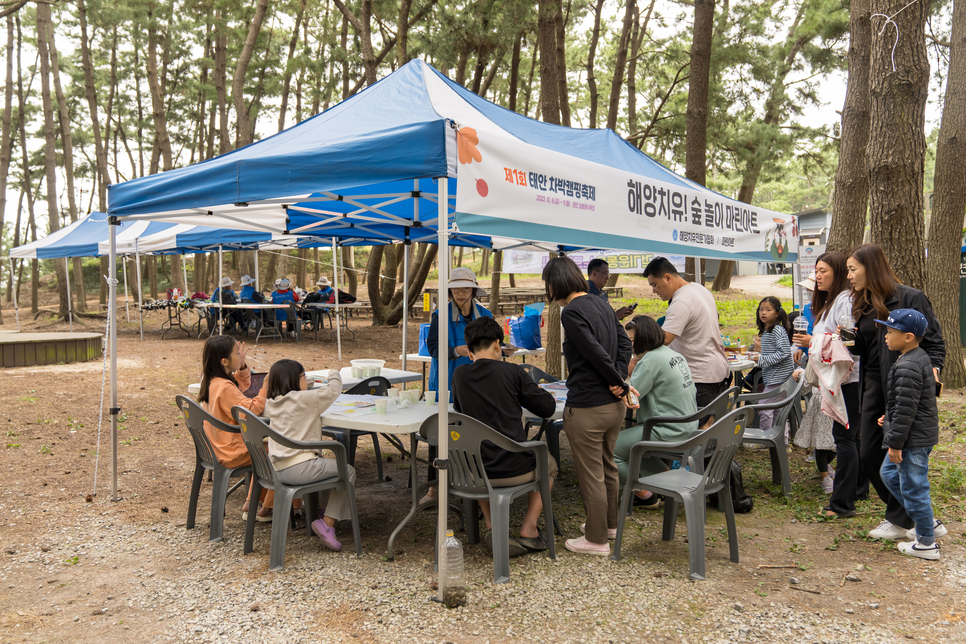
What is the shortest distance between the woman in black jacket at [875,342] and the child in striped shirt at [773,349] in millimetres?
1628

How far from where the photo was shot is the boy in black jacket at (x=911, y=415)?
336cm

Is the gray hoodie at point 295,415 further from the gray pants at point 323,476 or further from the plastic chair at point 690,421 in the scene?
the plastic chair at point 690,421

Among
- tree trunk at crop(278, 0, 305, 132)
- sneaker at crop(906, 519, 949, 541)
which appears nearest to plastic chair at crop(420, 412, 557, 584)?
sneaker at crop(906, 519, 949, 541)

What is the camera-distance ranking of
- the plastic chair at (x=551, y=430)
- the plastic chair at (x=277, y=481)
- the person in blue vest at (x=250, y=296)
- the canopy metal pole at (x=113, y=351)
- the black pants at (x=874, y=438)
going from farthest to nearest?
1. the person in blue vest at (x=250, y=296)
2. the canopy metal pole at (x=113, y=351)
3. the plastic chair at (x=551, y=430)
4. the black pants at (x=874, y=438)
5. the plastic chair at (x=277, y=481)

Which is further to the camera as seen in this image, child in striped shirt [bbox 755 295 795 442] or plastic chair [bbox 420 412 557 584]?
child in striped shirt [bbox 755 295 795 442]

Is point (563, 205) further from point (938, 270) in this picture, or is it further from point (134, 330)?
point (134, 330)

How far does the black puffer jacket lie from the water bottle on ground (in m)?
2.19

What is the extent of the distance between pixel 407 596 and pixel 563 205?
206 cm

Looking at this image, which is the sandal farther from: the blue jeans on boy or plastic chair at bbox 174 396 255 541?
the blue jeans on boy

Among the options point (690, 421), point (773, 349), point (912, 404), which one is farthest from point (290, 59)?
point (912, 404)

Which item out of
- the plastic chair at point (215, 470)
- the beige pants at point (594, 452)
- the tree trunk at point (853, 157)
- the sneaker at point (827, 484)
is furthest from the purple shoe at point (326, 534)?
the tree trunk at point (853, 157)

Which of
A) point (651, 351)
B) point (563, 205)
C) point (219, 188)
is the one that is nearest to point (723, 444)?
point (651, 351)

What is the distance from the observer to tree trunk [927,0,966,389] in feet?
27.7

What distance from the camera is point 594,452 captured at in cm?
355
